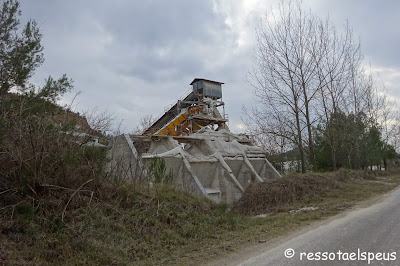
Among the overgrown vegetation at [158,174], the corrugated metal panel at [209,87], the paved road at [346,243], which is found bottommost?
the paved road at [346,243]

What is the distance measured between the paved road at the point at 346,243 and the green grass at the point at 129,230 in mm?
788

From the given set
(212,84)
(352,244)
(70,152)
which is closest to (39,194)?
(70,152)

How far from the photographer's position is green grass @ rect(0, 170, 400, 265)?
5.12 meters

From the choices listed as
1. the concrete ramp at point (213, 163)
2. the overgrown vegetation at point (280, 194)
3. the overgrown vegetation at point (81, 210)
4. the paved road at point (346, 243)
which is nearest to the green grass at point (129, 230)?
the overgrown vegetation at point (81, 210)

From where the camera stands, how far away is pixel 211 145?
57.2ft

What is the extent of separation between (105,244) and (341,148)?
2703 centimetres

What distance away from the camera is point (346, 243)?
5691 mm

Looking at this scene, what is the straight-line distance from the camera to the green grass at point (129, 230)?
5.12m

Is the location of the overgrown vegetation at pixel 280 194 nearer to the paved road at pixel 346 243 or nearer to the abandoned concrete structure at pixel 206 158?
the abandoned concrete structure at pixel 206 158

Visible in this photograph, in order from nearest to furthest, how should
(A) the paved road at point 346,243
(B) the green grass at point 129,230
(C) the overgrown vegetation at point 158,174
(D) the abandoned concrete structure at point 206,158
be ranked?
(A) the paved road at point 346,243
(B) the green grass at point 129,230
(C) the overgrown vegetation at point 158,174
(D) the abandoned concrete structure at point 206,158

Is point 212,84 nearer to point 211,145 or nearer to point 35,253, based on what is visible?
point 211,145

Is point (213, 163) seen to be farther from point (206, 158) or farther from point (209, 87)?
point (209, 87)

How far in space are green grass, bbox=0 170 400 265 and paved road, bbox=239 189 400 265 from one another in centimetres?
79

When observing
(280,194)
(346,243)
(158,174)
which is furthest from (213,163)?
(346,243)
